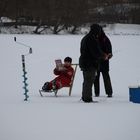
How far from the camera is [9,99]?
1074 cm

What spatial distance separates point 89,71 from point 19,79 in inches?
180

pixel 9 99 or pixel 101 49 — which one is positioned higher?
pixel 101 49

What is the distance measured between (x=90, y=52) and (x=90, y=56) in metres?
0.08

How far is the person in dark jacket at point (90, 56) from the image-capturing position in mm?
9906

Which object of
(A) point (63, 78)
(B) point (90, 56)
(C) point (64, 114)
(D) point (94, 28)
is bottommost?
(C) point (64, 114)

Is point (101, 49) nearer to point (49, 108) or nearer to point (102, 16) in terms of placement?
point (49, 108)

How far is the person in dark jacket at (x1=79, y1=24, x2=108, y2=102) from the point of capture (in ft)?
32.5

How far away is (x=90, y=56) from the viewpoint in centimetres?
998

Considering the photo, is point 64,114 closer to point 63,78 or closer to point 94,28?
point 94,28

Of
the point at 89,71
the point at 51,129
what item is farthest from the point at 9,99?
the point at 51,129

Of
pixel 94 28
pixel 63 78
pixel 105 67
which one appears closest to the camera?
pixel 94 28

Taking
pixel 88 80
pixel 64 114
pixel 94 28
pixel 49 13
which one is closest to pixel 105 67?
pixel 88 80

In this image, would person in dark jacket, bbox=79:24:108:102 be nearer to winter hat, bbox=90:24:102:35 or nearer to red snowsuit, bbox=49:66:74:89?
winter hat, bbox=90:24:102:35

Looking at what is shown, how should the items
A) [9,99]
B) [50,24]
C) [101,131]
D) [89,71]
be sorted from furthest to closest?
1. [50,24]
2. [9,99]
3. [89,71]
4. [101,131]
